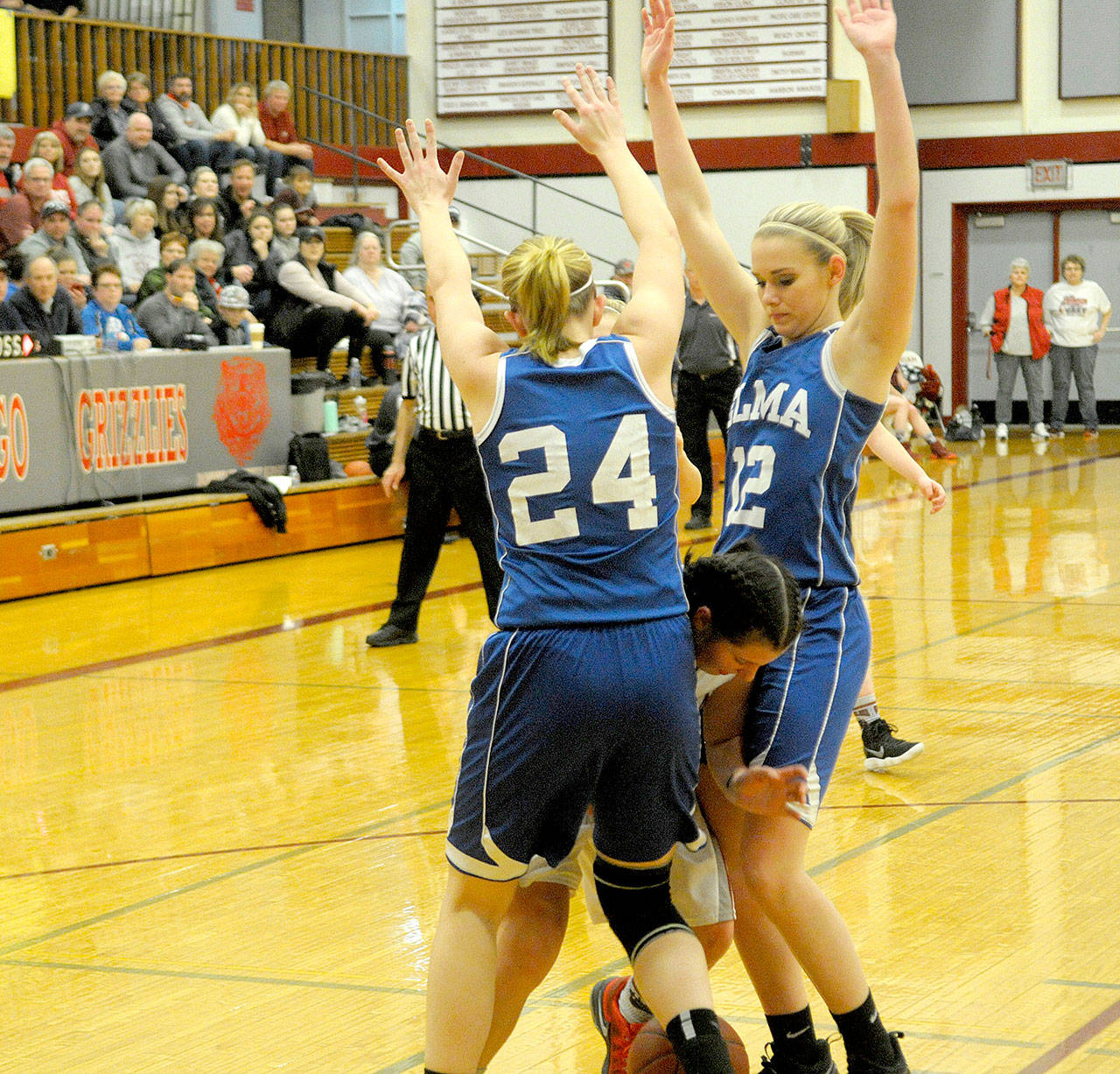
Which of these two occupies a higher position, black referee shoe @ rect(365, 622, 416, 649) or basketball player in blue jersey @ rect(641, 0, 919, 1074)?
basketball player in blue jersey @ rect(641, 0, 919, 1074)

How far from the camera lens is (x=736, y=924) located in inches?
134

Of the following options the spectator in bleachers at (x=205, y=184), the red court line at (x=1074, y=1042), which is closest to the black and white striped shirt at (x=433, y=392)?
the red court line at (x=1074, y=1042)

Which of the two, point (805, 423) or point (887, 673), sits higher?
point (805, 423)

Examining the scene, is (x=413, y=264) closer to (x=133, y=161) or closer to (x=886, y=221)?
(x=133, y=161)

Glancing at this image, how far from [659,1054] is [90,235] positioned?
10.5 meters

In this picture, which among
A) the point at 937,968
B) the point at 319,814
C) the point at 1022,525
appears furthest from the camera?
the point at 1022,525

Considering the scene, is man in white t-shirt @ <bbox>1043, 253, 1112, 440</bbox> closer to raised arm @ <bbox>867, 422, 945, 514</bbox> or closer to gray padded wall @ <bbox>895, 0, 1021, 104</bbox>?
gray padded wall @ <bbox>895, 0, 1021, 104</bbox>

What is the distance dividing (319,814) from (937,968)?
2.24 meters

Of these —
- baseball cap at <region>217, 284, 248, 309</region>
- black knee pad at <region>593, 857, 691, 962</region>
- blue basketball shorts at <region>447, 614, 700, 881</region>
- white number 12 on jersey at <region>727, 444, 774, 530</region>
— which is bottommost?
black knee pad at <region>593, 857, 691, 962</region>

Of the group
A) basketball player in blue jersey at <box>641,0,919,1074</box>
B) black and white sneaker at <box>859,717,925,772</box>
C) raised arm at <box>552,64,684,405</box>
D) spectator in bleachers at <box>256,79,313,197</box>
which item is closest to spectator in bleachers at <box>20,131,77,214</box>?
spectator in bleachers at <box>256,79,313,197</box>

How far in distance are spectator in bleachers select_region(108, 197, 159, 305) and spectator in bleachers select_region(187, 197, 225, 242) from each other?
0.36 m

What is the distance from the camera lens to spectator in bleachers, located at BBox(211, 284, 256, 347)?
40.3 feet

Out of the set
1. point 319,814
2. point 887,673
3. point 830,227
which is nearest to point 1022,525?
point 887,673

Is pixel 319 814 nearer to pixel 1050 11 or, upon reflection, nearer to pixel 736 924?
pixel 736 924
